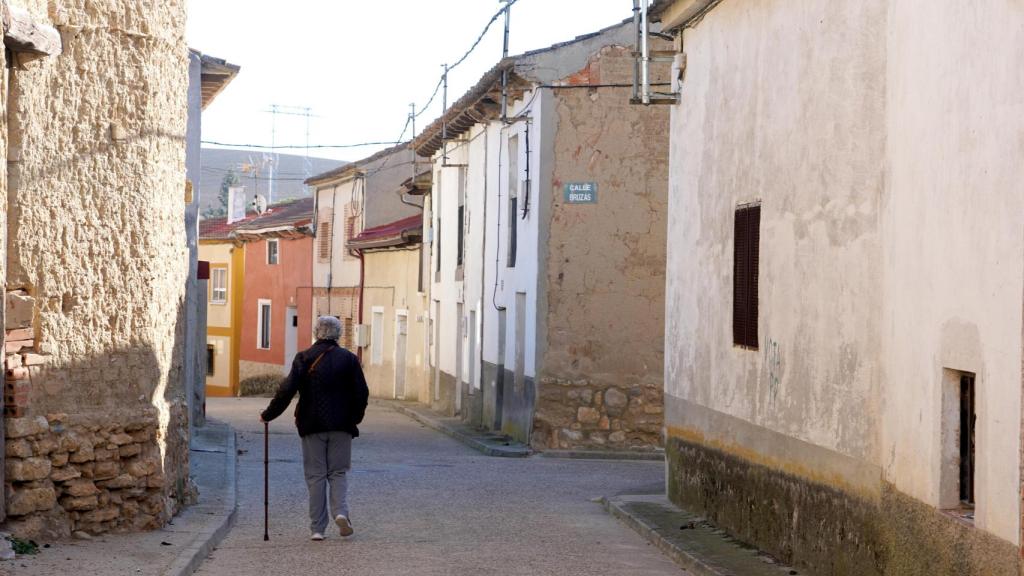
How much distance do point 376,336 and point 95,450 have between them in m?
29.8

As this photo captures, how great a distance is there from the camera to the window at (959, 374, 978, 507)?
734cm

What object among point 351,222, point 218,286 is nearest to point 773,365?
point 351,222

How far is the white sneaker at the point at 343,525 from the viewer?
11484 millimetres

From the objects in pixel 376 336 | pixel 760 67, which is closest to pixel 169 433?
pixel 760 67

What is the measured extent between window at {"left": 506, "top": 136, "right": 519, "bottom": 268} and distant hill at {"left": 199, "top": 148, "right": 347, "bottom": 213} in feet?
237

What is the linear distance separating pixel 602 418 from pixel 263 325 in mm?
29757

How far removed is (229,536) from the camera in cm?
1166

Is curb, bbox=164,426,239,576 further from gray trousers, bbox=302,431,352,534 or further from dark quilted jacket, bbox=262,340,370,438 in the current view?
dark quilted jacket, bbox=262,340,370,438

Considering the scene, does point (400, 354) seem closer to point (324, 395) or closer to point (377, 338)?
point (377, 338)

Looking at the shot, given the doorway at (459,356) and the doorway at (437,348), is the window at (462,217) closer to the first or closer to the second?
the doorway at (459,356)

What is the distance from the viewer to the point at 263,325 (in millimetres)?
49188

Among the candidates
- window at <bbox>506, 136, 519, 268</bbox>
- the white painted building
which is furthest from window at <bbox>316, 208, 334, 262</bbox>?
window at <bbox>506, 136, 519, 268</bbox>

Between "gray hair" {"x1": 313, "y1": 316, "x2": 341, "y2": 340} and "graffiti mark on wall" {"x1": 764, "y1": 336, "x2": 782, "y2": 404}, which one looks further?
"gray hair" {"x1": 313, "y1": 316, "x2": 341, "y2": 340}

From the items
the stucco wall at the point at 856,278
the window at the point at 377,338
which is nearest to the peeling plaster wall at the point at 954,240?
the stucco wall at the point at 856,278
